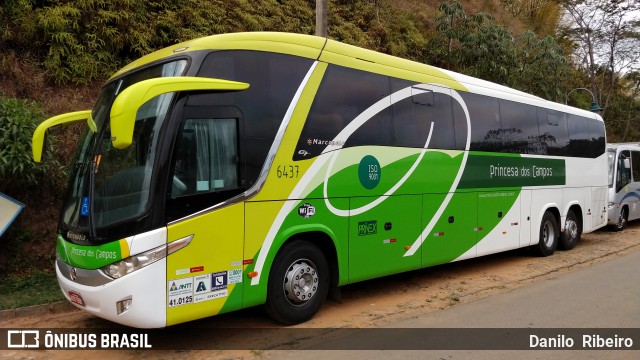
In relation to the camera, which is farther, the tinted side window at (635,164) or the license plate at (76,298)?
the tinted side window at (635,164)

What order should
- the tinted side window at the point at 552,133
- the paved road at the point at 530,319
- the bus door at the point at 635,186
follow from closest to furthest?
the paved road at the point at 530,319, the tinted side window at the point at 552,133, the bus door at the point at 635,186

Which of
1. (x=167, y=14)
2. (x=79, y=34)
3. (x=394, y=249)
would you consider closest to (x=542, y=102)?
(x=394, y=249)

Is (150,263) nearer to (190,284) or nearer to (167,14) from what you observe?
(190,284)

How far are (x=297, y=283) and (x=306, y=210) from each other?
0.89m

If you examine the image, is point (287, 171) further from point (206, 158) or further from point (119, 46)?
point (119, 46)

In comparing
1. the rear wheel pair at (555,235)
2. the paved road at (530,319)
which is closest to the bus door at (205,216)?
the paved road at (530,319)

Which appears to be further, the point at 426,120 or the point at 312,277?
the point at 426,120

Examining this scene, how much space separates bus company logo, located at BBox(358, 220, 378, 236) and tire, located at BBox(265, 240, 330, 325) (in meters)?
0.68

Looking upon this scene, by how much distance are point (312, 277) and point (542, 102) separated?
7744mm

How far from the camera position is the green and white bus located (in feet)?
15.9

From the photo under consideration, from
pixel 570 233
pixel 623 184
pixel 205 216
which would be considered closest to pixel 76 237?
pixel 205 216

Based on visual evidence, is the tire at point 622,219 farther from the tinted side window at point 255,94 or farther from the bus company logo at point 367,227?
the tinted side window at point 255,94

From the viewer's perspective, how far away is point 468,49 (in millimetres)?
18234

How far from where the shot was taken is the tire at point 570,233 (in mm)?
12031
